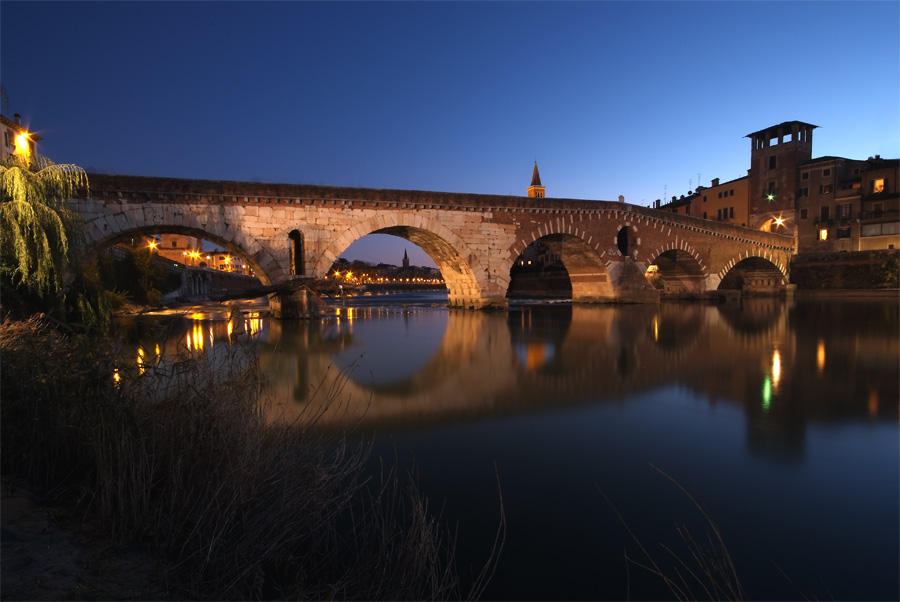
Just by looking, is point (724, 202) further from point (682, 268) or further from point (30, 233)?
point (30, 233)

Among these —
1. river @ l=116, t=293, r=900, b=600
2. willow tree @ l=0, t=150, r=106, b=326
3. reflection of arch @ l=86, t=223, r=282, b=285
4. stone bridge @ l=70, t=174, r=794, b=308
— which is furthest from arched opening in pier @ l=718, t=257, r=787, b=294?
willow tree @ l=0, t=150, r=106, b=326

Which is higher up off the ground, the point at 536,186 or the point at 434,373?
the point at 536,186

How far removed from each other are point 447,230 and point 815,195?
44129mm

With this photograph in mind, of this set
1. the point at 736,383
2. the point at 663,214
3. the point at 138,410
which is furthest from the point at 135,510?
the point at 663,214

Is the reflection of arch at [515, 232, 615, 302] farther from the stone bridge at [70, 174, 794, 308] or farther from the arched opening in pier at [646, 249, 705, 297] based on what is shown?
the arched opening in pier at [646, 249, 705, 297]

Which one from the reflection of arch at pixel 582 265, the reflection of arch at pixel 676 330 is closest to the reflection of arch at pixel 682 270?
the reflection of arch at pixel 582 265

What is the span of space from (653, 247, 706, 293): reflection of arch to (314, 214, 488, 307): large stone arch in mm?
13134

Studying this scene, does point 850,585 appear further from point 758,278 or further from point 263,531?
point 758,278

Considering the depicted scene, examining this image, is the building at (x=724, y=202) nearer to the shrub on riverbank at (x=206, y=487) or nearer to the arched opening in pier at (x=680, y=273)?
the arched opening in pier at (x=680, y=273)

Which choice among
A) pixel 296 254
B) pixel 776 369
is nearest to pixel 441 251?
pixel 296 254

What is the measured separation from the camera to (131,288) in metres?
30.6

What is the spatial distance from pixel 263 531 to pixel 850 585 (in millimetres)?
3272

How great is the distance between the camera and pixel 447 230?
23.8 m

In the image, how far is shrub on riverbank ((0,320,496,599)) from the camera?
2.44m
